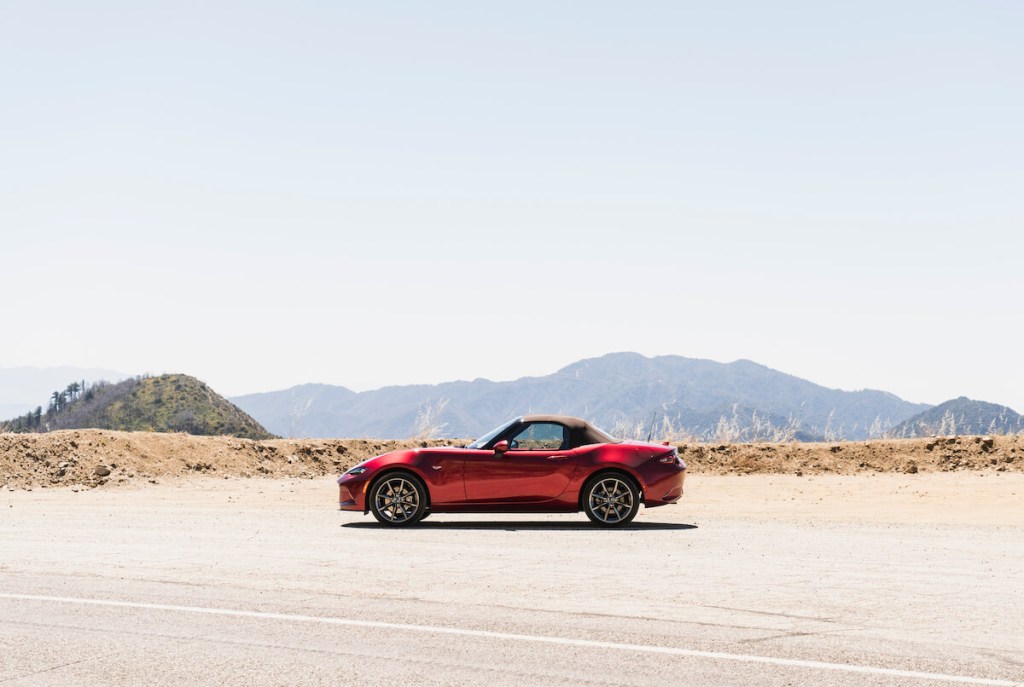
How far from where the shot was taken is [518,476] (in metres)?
15.6

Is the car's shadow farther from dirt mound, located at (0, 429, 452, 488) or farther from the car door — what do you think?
dirt mound, located at (0, 429, 452, 488)

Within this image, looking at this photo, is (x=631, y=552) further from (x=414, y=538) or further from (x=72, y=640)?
(x=72, y=640)

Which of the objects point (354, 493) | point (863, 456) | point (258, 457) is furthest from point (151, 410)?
point (354, 493)

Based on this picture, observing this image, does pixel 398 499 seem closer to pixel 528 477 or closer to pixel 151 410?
pixel 528 477

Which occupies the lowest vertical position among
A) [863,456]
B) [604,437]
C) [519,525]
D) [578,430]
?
[519,525]

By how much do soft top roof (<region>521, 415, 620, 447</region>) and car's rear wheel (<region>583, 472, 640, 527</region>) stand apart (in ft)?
1.72

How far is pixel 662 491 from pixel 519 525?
7.39ft

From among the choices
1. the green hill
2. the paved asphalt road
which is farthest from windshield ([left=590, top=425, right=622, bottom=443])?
the green hill

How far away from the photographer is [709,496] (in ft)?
80.2

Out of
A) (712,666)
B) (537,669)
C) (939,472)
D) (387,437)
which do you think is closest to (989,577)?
(712,666)

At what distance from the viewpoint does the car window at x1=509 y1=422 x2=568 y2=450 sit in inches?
626

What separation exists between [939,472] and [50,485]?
73.8ft

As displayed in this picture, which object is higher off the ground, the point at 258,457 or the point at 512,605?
the point at 258,457

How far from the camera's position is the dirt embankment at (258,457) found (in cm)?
2869
